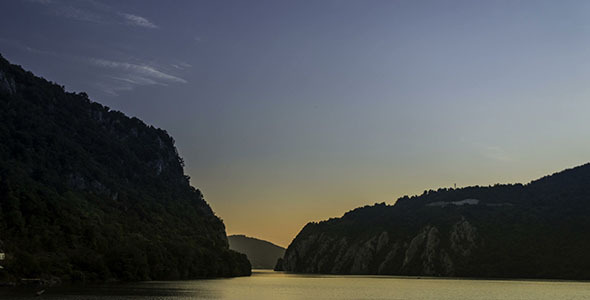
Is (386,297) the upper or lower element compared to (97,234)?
lower

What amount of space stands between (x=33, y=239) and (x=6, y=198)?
19.4m

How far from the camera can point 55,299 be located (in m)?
97.6

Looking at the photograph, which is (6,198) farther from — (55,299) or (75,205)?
(55,299)

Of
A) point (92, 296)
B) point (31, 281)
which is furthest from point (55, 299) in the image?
point (31, 281)

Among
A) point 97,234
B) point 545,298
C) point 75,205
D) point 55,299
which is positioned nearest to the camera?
point 55,299

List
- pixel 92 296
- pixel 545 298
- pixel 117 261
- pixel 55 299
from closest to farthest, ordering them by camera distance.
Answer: pixel 55 299
pixel 92 296
pixel 545 298
pixel 117 261

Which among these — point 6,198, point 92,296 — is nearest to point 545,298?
point 92,296

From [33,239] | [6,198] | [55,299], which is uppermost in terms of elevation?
[6,198]

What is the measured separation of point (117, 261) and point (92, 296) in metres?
62.4

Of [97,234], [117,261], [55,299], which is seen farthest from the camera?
[97,234]

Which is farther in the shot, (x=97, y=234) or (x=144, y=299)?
(x=97, y=234)

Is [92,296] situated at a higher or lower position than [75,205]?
lower

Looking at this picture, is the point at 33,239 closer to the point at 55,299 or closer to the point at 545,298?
the point at 55,299

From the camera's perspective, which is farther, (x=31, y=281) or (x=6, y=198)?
(x=6, y=198)
